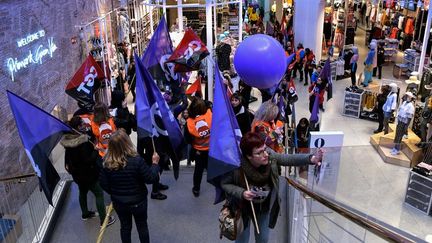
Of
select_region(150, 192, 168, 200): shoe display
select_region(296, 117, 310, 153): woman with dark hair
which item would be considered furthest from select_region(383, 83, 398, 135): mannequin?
select_region(150, 192, 168, 200): shoe display

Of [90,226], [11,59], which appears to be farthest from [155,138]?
[11,59]

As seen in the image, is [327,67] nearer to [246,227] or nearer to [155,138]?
[155,138]

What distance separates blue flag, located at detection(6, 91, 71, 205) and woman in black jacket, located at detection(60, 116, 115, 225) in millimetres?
198

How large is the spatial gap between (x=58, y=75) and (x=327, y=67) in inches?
226

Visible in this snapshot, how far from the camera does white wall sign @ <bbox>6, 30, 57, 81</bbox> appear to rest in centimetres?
656

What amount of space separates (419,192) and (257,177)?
435cm

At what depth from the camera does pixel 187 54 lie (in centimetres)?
728

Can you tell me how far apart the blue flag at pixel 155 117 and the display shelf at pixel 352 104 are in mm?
6802

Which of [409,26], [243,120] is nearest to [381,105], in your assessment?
[243,120]

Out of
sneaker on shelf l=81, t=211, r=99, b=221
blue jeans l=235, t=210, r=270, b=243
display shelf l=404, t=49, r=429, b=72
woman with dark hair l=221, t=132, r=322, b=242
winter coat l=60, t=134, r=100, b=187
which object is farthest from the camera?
display shelf l=404, t=49, r=429, b=72

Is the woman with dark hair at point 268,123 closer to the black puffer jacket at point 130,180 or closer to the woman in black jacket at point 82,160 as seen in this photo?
the black puffer jacket at point 130,180

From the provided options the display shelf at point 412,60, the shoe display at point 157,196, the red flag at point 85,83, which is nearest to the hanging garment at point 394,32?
the display shelf at point 412,60

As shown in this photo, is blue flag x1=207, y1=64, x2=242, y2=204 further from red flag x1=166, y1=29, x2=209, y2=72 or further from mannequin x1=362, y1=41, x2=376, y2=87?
mannequin x1=362, y1=41, x2=376, y2=87

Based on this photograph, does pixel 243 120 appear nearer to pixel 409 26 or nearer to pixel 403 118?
pixel 403 118
